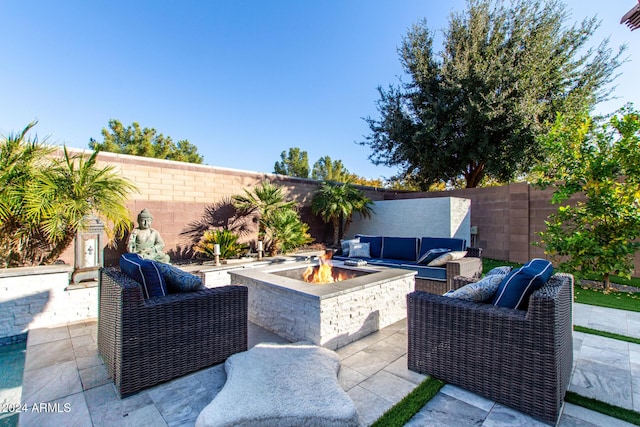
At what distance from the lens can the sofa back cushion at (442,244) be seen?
565 centimetres

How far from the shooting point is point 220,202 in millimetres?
7566

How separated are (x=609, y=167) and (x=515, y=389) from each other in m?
5.08

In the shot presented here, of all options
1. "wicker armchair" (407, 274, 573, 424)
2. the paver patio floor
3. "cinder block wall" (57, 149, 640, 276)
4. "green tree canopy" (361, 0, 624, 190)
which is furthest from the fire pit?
"green tree canopy" (361, 0, 624, 190)

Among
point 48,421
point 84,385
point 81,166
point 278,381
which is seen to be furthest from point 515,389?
point 81,166

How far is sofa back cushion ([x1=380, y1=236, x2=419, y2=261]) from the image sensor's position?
6.16 m

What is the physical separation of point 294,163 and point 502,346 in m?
21.5

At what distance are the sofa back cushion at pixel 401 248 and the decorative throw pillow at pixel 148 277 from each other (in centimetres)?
484

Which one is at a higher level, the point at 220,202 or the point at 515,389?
the point at 220,202

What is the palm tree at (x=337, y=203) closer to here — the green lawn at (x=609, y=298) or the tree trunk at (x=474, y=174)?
the tree trunk at (x=474, y=174)

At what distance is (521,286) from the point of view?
2.18 m

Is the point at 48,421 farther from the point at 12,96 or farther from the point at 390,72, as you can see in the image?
the point at 390,72

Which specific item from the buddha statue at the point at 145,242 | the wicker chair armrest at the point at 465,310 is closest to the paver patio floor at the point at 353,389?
the wicker chair armrest at the point at 465,310

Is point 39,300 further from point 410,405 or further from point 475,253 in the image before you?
point 475,253

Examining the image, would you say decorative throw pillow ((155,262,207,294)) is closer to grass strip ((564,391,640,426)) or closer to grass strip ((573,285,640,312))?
grass strip ((564,391,640,426))
